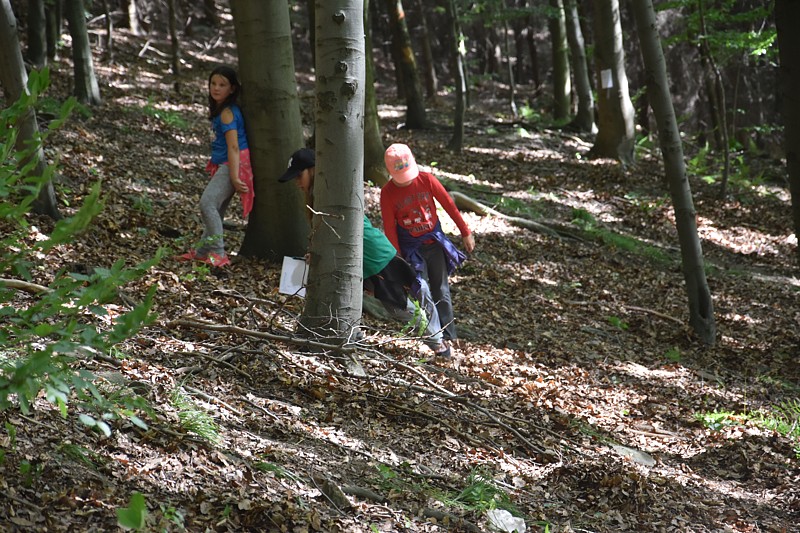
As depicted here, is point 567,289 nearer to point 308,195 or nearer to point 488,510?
point 308,195

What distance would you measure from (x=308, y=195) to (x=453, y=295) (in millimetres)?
3488

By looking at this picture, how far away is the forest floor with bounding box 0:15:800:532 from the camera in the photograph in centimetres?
328

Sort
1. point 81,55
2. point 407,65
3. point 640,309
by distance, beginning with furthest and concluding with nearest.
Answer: point 407,65
point 81,55
point 640,309

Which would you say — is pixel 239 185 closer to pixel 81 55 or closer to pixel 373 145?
pixel 373 145

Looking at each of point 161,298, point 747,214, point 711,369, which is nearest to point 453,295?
point 711,369

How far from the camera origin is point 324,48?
4.64 meters

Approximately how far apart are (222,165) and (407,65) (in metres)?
12.0

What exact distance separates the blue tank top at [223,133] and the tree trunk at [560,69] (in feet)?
50.3

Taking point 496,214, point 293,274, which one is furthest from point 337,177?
point 496,214

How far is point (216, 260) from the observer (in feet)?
21.2

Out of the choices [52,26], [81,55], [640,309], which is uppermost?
[52,26]

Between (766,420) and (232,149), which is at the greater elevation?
(232,149)

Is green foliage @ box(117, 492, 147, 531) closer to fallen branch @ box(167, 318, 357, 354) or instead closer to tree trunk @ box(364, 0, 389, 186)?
fallen branch @ box(167, 318, 357, 354)

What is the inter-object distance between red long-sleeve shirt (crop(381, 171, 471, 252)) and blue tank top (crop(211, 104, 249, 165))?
52.6 inches
